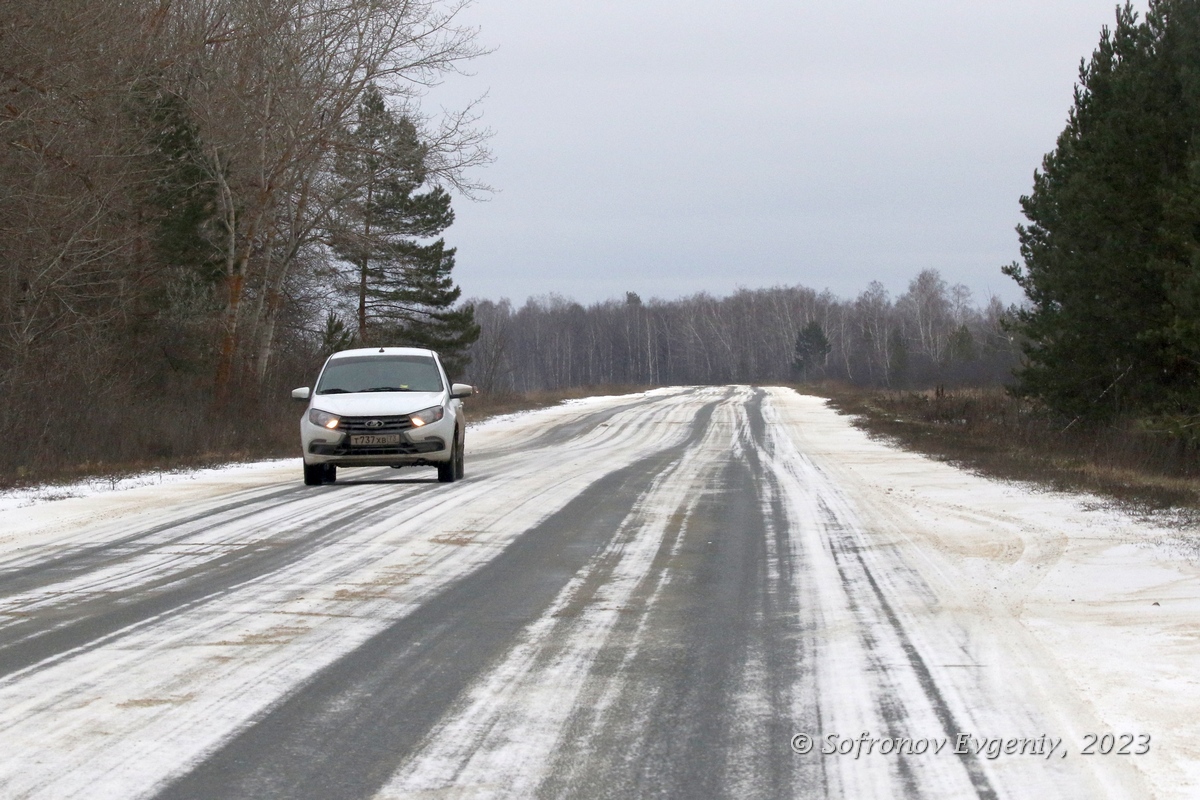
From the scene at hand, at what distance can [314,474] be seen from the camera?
15984 millimetres

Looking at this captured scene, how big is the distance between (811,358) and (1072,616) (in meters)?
142

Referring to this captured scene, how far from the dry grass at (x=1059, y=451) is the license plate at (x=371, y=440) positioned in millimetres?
8465

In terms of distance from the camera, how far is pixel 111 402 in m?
24.1

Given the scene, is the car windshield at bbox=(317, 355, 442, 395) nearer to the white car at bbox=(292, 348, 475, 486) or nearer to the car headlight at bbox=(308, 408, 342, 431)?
the white car at bbox=(292, 348, 475, 486)

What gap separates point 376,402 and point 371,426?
1.59 feet

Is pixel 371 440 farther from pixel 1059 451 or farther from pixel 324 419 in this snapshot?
pixel 1059 451

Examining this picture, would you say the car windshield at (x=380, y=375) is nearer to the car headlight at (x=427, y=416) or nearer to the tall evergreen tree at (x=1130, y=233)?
the car headlight at (x=427, y=416)

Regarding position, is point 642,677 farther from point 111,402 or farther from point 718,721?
point 111,402

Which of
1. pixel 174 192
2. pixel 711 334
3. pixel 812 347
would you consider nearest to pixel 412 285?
pixel 174 192

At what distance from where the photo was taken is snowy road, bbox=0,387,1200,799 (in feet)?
14.3

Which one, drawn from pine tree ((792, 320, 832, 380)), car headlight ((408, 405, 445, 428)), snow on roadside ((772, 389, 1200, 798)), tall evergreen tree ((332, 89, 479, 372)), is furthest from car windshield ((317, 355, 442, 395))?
pine tree ((792, 320, 832, 380))

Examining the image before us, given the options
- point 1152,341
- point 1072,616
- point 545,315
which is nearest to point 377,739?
point 1072,616

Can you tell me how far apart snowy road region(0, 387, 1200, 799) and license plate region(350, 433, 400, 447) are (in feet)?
9.59

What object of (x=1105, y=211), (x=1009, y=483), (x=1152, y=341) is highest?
(x=1105, y=211)
